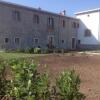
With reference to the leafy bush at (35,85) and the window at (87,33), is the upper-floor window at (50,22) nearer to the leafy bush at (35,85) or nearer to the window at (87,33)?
the window at (87,33)

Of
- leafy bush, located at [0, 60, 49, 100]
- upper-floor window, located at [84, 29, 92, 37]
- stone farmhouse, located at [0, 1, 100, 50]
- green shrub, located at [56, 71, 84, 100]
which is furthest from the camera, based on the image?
upper-floor window, located at [84, 29, 92, 37]

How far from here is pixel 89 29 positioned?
44344 mm

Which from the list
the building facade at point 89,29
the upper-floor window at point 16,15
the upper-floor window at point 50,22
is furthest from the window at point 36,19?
the building facade at point 89,29

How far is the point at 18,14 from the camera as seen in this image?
3409 centimetres

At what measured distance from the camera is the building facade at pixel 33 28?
3238cm

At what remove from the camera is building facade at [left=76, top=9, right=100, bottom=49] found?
4306 cm

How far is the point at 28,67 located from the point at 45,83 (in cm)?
47

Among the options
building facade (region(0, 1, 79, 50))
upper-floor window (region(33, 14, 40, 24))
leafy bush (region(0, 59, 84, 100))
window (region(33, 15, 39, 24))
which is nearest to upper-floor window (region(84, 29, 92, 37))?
building facade (region(0, 1, 79, 50))

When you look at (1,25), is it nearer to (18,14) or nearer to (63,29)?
(18,14)

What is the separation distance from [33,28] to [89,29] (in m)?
12.2

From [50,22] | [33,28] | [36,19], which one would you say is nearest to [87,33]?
[50,22]

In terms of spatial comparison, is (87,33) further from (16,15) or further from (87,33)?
(16,15)

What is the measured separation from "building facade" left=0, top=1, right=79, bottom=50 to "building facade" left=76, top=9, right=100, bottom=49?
1552 mm

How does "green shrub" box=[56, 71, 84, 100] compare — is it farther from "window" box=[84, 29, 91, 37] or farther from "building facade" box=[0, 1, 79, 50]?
"window" box=[84, 29, 91, 37]
